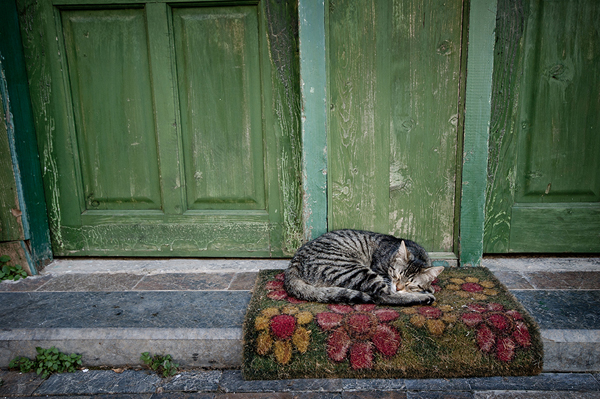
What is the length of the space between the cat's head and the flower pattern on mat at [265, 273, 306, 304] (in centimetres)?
63

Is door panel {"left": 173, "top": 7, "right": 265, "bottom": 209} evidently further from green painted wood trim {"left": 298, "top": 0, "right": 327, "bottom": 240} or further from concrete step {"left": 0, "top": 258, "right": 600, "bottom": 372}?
concrete step {"left": 0, "top": 258, "right": 600, "bottom": 372}

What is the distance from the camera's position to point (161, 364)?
227 cm

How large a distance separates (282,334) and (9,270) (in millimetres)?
2288

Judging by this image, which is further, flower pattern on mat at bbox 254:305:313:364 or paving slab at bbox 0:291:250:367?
paving slab at bbox 0:291:250:367

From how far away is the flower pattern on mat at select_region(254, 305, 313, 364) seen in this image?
216 centimetres

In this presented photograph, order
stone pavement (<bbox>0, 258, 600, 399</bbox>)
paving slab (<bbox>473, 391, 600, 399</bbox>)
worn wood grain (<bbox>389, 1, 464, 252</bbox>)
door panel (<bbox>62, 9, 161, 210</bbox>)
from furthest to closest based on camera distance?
1. door panel (<bbox>62, 9, 161, 210</bbox>)
2. worn wood grain (<bbox>389, 1, 464, 252</bbox>)
3. stone pavement (<bbox>0, 258, 600, 399</bbox>)
4. paving slab (<bbox>473, 391, 600, 399</bbox>)

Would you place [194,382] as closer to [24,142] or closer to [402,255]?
[402,255]

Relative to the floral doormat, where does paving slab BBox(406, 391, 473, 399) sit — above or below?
below

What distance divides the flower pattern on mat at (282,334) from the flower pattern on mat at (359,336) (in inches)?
4.4

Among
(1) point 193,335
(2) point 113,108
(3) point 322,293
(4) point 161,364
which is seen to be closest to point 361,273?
(3) point 322,293

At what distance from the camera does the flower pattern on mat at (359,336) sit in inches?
84.1

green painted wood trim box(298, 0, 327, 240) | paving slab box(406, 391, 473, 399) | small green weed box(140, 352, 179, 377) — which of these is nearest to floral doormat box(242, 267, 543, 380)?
paving slab box(406, 391, 473, 399)

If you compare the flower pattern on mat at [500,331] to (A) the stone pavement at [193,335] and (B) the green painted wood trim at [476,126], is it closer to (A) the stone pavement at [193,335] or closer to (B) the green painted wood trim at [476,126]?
(A) the stone pavement at [193,335]

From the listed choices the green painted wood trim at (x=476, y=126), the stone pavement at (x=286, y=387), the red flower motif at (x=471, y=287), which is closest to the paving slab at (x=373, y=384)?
the stone pavement at (x=286, y=387)
